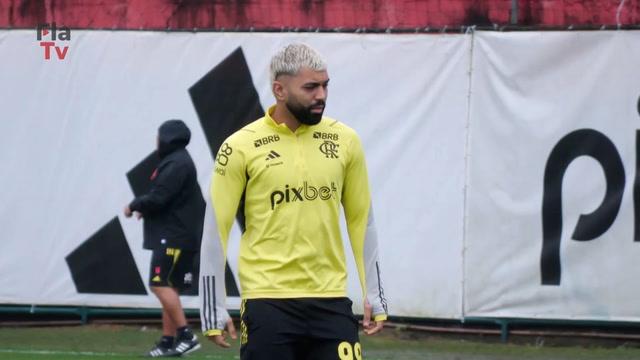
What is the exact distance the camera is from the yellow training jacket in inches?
178

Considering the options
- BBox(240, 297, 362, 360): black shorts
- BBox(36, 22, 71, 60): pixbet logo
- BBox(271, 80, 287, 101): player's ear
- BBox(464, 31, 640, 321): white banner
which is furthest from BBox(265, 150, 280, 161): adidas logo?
BBox(36, 22, 71, 60): pixbet logo

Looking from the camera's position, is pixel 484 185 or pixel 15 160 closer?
pixel 484 185

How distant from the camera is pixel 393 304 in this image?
32.3 ft

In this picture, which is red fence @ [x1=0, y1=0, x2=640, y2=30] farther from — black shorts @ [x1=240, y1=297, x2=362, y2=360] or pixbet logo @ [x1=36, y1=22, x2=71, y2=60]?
black shorts @ [x1=240, y1=297, x2=362, y2=360]

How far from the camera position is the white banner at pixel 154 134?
9781 millimetres

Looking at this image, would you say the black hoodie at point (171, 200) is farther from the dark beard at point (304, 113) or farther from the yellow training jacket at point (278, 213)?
the dark beard at point (304, 113)

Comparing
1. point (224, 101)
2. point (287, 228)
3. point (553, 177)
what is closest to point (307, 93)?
point (287, 228)

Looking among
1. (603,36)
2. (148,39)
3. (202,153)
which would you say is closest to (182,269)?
(202,153)

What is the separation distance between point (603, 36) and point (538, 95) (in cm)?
71

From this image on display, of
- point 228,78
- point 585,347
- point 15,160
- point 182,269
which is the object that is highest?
point 228,78

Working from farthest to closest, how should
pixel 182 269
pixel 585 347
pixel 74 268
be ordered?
pixel 74 268
pixel 585 347
pixel 182 269

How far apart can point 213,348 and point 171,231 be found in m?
1.23

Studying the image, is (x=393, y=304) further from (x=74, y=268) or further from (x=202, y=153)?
(x=74, y=268)

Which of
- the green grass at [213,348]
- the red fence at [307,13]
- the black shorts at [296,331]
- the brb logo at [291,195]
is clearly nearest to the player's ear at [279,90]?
the brb logo at [291,195]
